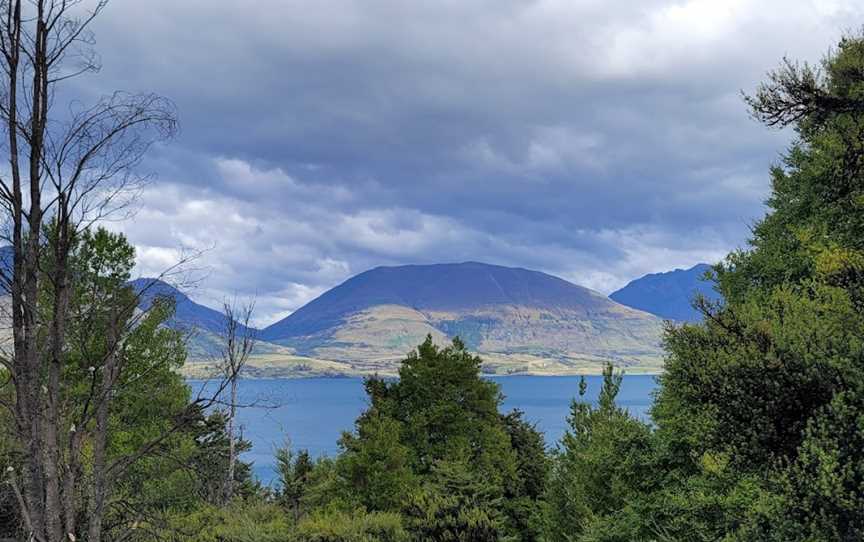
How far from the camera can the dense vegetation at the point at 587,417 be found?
6793 mm

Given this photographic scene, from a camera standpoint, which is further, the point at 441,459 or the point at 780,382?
the point at 441,459

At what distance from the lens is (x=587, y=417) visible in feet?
90.3

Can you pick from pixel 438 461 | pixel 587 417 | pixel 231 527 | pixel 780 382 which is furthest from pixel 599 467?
pixel 231 527

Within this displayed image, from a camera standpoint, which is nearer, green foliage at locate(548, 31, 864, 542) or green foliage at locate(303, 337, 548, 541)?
green foliage at locate(548, 31, 864, 542)

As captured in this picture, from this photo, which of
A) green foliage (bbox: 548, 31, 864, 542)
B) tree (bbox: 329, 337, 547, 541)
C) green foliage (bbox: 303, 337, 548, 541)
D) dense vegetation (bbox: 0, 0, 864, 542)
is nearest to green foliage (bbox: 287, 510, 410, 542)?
dense vegetation (bbox: 0, 0, 864, 542)

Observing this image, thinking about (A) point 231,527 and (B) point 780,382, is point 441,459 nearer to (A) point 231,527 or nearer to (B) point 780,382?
(A) point 231,527

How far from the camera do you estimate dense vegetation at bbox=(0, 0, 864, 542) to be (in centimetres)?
679

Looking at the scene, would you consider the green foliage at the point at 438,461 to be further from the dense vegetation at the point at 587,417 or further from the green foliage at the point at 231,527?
the green foliage at the point at 231,527

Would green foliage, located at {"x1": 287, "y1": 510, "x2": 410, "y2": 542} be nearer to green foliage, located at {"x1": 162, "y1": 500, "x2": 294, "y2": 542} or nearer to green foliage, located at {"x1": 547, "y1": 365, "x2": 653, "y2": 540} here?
green foliage, located at {"x1": 162, "y1": 500, "x2": 294, "y2": 542}

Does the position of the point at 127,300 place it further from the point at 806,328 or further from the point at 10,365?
the point at 806,328

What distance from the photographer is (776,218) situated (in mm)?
17422

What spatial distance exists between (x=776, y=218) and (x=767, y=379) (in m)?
7.18

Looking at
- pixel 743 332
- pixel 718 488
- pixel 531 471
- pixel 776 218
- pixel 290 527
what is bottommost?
pixel 531 471

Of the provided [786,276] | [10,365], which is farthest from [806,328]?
[10,365]
